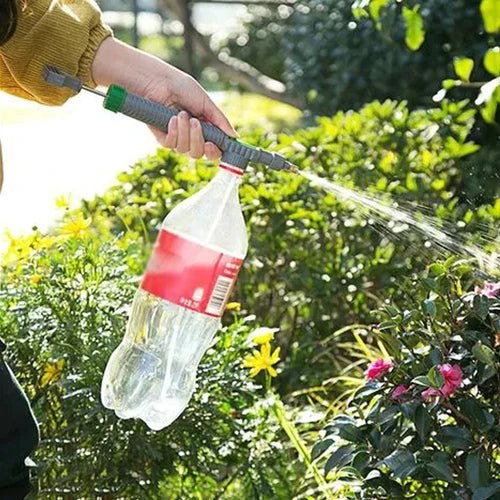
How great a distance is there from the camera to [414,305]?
10.8 ft

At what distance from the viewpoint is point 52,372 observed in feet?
11.2

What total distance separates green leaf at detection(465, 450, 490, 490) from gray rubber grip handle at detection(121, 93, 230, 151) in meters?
0.82

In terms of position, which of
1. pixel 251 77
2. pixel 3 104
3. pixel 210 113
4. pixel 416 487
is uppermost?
pixel 210 113

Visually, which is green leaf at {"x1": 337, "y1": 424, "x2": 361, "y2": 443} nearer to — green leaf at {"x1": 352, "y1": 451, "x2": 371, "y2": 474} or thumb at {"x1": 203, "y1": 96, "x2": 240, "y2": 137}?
green leaf at {"x1": 352, "y1": 451, "x2": 371, "y2": 474}

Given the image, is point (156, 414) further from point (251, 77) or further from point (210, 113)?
point (251, 77)

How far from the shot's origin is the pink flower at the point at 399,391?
2854 millimetres

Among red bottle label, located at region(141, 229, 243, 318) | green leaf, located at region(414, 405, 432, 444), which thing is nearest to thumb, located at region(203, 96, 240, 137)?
red bottle label, located at region(141, 229, 243, 318)

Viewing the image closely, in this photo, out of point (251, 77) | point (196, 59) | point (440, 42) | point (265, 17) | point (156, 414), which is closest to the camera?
point (156, 414)

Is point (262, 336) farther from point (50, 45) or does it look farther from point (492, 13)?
point (492, 13)

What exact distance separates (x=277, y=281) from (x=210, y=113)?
202 cm

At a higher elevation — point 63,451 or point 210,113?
point 210,113

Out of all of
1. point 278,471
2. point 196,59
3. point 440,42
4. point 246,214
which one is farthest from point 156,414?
point 196,59

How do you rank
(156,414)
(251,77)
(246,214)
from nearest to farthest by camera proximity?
1. (156,414)
2. (246,214)
3. (251,77)

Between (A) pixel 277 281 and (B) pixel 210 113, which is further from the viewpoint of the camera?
(A) pixel 277 281
